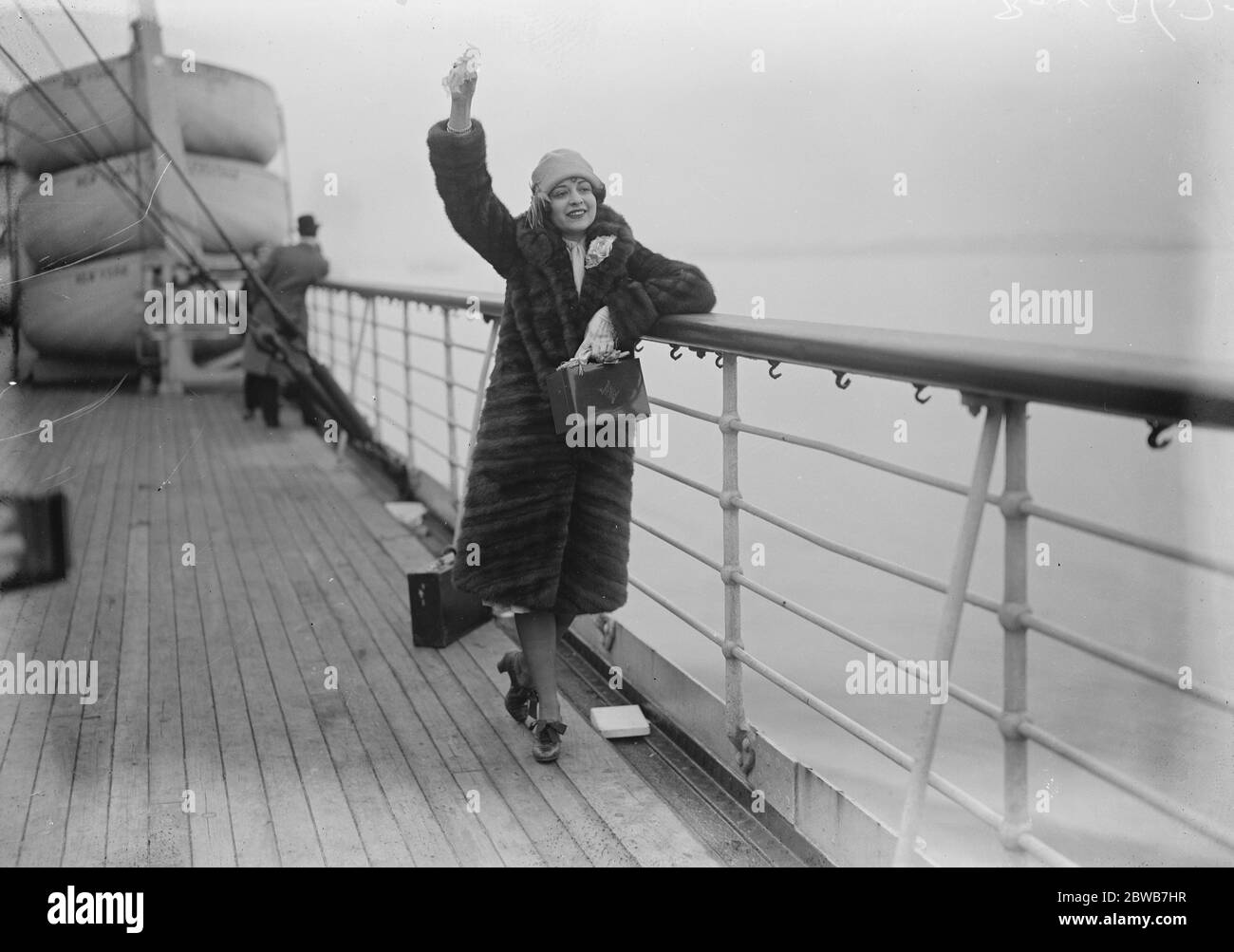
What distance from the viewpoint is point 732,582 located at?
7.41 ft

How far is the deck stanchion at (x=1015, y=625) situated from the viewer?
146 cm

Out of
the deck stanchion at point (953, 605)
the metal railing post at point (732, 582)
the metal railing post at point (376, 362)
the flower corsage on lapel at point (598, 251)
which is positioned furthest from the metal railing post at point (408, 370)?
the deck stanchion at point (953, 605)

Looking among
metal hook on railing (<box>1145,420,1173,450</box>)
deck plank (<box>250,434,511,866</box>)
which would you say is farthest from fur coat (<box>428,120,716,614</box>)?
metal hook on railing (<box>1145,420,1173,450</box>)

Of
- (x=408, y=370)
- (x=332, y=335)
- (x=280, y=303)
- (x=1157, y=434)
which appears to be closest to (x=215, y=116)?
(x=332, y=335)

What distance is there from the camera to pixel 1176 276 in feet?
7.55

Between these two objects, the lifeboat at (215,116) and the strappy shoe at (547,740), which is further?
the lifeboat at (215,116)

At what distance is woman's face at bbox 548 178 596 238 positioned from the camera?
7.27ft

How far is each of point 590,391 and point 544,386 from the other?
96mm

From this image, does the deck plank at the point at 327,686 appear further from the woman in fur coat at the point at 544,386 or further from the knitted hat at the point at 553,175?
the knitted hat at the point at 553,175

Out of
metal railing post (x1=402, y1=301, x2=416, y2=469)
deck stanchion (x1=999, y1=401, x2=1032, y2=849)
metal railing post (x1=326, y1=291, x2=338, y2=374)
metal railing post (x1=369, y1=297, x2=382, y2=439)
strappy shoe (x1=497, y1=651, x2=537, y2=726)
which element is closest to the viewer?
deck stanchion (x1=999, y1=401, x2=1032, y2=849)

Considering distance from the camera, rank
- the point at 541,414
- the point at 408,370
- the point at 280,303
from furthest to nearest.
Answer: the point at 280,303 → the point at 408,370 → the point at 541,414

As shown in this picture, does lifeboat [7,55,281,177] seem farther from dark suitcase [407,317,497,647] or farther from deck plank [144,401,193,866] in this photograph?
dark suitcase [407,317,497,647]

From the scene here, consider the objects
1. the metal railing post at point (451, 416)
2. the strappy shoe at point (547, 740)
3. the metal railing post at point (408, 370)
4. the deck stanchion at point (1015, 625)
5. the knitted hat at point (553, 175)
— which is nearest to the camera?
the deck stanchion at point (1015, 625)

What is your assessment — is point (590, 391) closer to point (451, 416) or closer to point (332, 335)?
point (451, 416)
